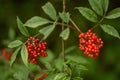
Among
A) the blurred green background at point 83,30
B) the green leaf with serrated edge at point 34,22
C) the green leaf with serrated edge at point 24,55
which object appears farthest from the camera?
the blurred green background at point 83,30

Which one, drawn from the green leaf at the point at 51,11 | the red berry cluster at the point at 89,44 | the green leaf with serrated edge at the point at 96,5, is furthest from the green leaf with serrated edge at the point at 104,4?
the green leaf at the point at 51,11

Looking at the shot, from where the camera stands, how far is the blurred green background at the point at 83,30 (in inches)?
143

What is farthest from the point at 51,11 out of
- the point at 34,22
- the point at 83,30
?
the point at 83,30

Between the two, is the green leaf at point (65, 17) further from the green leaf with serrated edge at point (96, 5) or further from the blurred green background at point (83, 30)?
the blurred green background at point (83, 30)

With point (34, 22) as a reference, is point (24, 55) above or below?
below

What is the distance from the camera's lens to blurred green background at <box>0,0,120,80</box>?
3645 millimetres

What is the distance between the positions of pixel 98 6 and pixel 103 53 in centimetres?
187

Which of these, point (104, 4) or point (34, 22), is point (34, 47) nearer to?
point (34, 22)

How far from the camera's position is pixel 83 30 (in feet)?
12.5

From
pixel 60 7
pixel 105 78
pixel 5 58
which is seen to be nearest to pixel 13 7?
pixel 60 7

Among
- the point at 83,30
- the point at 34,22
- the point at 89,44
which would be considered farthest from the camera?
the point at 83,30

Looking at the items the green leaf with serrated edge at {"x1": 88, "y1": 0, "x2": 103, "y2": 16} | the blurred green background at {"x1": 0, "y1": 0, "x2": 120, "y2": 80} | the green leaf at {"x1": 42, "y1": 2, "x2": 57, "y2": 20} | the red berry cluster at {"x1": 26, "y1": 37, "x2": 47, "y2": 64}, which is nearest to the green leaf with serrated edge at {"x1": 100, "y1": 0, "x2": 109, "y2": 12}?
the green leaf with serrated edge at {"x1": 88, "y1": 0, "x2": 103, "y2": 16}

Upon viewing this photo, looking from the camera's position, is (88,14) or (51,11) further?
(51,11)

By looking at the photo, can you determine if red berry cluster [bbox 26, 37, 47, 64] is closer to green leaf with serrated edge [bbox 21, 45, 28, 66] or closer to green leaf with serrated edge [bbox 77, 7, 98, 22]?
green leaf with serrated edge [bbox 21, 45, 28, 66]
